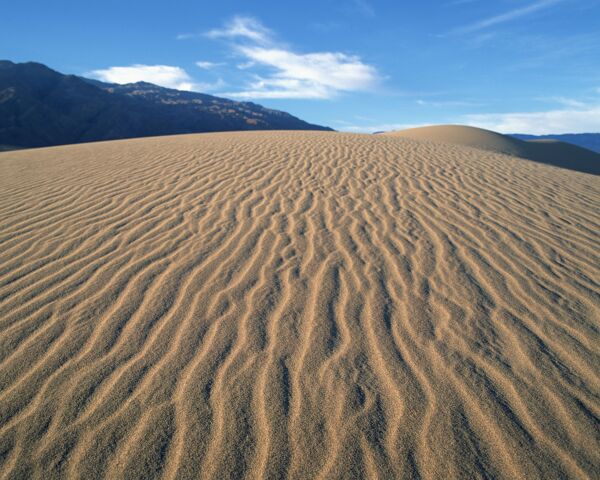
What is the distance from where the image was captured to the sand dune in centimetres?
2189

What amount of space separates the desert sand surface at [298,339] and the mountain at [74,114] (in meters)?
33.2

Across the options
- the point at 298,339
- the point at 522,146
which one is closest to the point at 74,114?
the point at 522,146

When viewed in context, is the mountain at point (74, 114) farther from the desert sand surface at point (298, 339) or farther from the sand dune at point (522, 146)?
the desert sand surface at point (298, 339)

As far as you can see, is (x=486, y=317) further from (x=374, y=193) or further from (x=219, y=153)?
(x=219, y=153)

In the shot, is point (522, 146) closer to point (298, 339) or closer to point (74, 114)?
point (298, 339)

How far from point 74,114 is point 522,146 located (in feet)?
136

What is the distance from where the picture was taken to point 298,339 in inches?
105

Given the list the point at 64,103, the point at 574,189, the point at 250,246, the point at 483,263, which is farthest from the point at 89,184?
the point at 64,103

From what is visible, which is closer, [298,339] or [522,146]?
[298,339]

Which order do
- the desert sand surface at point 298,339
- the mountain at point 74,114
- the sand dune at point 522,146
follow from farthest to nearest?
the mountain at point 74,114, the sand dune at point 522,146, the desert sand surface at point 298,339

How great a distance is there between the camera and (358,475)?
180 cm

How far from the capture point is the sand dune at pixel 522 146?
21.9 meters

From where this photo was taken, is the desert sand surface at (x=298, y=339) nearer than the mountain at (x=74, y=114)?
Yes

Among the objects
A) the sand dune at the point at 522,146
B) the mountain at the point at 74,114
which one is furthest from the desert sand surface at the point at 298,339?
the mountain at the point at 74,114
